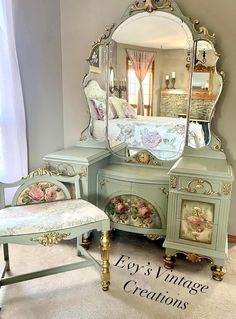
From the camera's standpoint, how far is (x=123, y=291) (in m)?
1.87

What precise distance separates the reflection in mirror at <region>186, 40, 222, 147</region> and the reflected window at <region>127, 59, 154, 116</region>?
32cm

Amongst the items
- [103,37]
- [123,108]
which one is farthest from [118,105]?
[103,37]

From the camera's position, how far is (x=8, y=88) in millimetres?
2332

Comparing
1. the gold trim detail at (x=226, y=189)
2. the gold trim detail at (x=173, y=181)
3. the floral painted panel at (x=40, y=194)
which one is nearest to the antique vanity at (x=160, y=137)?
the gold trim detail at (x=173, y=181)

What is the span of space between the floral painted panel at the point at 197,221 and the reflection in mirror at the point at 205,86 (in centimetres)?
59

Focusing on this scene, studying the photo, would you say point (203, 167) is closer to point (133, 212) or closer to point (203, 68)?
point (133, 212)

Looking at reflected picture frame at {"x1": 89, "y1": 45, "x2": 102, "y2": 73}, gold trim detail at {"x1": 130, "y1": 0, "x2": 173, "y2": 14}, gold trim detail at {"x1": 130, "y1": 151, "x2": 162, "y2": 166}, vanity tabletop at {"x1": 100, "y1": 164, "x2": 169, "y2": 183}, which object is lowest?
vanity tabletop at {"x1": 100, "y1": 164, "x2": 169, "y2": 183}

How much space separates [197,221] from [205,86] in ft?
3.38

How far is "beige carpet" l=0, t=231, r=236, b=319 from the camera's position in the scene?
1.68m

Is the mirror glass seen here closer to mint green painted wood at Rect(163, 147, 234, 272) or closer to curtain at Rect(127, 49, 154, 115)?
curtain at Rect(127, 49, 154, 115)

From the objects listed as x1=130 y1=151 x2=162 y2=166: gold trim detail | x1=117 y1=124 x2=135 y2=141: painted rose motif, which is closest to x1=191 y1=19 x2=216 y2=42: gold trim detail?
x1=117 y1=124 x2=135 y2=141: painted rose motif

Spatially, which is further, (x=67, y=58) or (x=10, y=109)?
(x=67, y=58)

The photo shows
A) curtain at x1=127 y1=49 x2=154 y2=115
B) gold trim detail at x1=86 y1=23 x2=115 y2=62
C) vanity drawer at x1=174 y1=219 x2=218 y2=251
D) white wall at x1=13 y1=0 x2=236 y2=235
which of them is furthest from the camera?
gold trim detail at x1=86 y1=23 x2=115 y2=62

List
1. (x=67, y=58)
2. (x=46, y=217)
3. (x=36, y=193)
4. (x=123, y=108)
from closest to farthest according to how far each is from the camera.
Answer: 1. (x=46, y=217)
2. (x=36, y=193)
3. (x=123, y=108)
4. (x=67, y=58)
